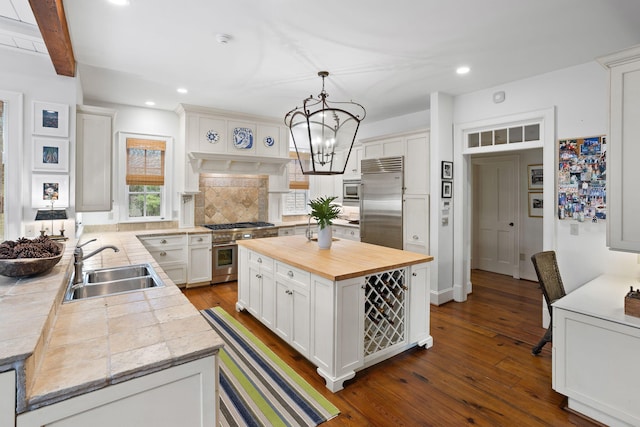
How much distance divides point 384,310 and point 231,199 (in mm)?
3762

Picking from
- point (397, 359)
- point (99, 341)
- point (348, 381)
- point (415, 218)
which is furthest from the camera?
point (415, 218)

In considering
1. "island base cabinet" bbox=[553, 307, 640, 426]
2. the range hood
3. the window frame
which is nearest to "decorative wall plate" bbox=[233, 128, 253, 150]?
the range hood

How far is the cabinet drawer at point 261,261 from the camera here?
3.23 metres

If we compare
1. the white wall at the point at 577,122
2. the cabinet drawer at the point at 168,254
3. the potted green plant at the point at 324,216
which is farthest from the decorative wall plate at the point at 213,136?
the white wall at the point at 577,122

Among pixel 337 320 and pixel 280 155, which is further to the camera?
pixel 280 155

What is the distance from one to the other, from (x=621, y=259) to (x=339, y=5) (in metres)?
3.33

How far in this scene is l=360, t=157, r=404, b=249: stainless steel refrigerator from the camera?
15.4 feet

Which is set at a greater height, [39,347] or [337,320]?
[39,347]

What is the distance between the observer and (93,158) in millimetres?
3445

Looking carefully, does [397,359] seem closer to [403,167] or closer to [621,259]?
[621,259]

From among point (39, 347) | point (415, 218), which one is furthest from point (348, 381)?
point (415, 218)

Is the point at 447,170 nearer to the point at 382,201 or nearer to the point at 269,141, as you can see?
the point at 382,201

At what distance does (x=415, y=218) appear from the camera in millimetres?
4500

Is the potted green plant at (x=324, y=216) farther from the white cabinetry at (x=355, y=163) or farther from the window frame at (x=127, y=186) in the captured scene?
the window frame at (x=127, y=186)
